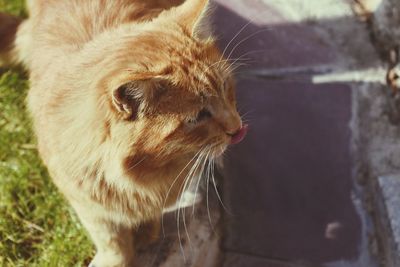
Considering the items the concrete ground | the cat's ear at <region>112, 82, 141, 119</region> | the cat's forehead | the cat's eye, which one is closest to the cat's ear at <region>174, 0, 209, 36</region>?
the cat's forehead

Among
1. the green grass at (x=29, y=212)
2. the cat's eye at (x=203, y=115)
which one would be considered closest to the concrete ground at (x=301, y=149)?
the green grass at (x=29, y=212)

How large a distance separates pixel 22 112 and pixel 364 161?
177cm

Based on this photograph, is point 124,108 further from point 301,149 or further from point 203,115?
point 301,149

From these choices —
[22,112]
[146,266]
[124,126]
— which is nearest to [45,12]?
[22,112]

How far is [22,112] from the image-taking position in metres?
3.14

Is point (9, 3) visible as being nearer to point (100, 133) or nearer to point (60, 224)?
point (60, 224)

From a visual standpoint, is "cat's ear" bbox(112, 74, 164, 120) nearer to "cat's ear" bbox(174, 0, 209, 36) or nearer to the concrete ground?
"cat's ear" bbox(174, 0, 209, 36)

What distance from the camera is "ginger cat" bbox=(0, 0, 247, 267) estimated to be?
1.94m

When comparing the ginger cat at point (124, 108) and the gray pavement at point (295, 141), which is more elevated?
the ginger cat at point (124, 108)

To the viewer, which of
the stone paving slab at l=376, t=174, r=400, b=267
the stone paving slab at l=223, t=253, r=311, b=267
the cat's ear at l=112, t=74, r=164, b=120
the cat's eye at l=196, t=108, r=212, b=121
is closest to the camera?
the cat's ear at l=112, t=74, r=164, b=120

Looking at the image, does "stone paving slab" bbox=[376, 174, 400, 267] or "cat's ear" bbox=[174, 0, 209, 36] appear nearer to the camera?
"cat's ear" bbox=[174, 0, 209, 36]

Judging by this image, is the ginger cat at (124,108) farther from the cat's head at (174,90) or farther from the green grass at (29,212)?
the green grass at (29,212)

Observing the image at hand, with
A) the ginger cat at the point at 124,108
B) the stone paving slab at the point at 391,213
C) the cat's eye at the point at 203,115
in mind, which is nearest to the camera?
the ginger cat at the point at 124,108

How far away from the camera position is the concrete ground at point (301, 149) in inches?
111
